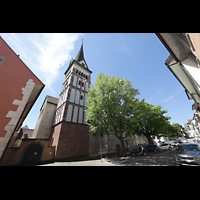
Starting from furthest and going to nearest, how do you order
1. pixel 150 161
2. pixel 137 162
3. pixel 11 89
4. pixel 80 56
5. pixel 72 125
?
pixel 80 56
pixel 72 125
pixel 137 162
pixel 150 161
pixel 11 89

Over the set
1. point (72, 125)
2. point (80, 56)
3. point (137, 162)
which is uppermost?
point (80, 56)

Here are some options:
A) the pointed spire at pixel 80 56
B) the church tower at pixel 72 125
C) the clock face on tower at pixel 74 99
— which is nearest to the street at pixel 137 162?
the church tower at pixel 72 125

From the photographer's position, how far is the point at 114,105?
448 inches

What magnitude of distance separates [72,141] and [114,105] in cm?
893

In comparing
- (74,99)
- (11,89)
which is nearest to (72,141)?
(74,99)

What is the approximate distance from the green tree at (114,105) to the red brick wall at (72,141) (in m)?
4.16

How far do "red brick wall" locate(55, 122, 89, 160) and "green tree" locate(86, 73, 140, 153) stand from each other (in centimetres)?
416

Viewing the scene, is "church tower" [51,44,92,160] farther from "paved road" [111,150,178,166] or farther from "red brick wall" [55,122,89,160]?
"paved road" [111,150,178,166]

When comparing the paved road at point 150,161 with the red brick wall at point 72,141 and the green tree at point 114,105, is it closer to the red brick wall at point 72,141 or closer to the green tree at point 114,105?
the green tree at point 114,105

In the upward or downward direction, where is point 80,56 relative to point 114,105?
upward

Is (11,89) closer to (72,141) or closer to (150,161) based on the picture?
(72,141)
